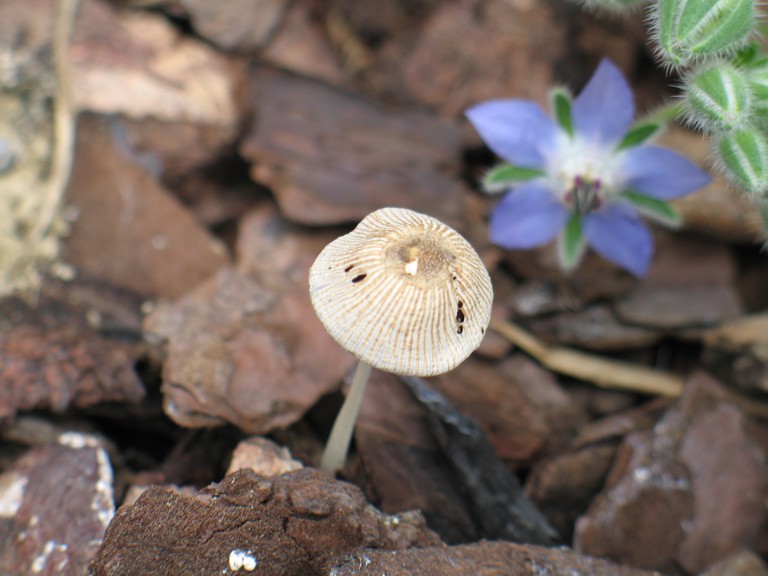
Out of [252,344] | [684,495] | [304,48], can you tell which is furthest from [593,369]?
[304,48]

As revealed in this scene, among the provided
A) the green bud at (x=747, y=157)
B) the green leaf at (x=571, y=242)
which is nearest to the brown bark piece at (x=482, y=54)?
the green leaf at (x=571, y=242)

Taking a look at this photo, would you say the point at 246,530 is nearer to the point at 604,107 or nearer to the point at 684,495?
the point at 684,495

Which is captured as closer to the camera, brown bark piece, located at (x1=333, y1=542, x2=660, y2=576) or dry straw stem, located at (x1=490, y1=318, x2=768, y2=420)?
brown bark piece, located at (x1=333, y1=542, x2=660, y2=576)

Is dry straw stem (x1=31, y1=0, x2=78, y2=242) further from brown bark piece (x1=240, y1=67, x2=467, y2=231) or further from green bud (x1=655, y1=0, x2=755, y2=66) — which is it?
green bud (x1=655, y1=0, x2=755, y2=66)

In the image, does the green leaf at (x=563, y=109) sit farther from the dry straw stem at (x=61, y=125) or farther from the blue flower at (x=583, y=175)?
the dry straw stem at (x=61, y=125)

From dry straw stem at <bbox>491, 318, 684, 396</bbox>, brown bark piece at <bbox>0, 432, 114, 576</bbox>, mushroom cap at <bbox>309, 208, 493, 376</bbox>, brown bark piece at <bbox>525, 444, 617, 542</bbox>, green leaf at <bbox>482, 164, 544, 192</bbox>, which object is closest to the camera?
mushroom cap at <bbox>309, 208, 493, 376</bbox>

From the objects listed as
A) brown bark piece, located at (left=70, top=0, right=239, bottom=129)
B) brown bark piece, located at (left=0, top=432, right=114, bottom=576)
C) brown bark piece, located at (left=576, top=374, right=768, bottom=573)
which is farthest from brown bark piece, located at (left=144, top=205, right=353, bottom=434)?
brown bark piece, located at (left=576, top=374, right=768, bottom=573)

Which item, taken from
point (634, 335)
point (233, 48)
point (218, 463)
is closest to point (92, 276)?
point (218, 463)
